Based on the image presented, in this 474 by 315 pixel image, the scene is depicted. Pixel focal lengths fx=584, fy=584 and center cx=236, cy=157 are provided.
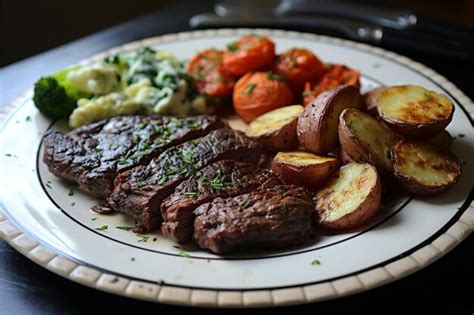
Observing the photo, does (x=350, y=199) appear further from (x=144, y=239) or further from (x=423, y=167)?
(x=144, y=239)

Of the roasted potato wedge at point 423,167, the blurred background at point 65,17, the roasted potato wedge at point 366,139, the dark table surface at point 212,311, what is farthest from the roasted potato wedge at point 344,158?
the blurred background at point 65,17

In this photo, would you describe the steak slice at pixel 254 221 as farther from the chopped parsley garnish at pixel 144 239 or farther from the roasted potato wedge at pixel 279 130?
the roasted potato wedge at pixel 279 130

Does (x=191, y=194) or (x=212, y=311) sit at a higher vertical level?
(x=191, y=194)

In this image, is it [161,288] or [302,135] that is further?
[302,135]

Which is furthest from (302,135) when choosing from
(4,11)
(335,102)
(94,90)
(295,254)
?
(4,11)

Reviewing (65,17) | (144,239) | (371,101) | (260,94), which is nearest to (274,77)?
(260,94)

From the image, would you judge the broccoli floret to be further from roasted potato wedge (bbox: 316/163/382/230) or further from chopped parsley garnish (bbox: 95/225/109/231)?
roasted potato wedge (bbox: 316/163/382/230)

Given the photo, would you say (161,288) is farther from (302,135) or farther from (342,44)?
(342,44)
